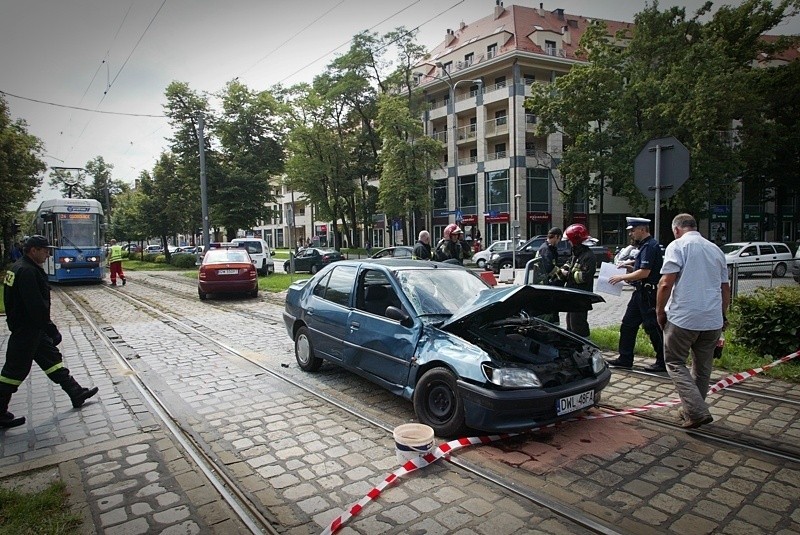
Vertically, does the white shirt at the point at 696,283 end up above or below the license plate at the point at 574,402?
above

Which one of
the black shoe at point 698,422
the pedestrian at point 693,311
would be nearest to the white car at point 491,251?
the pedestrian at point 693,311

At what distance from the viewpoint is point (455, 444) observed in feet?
13.4

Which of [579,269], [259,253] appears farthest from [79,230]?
[579,269]

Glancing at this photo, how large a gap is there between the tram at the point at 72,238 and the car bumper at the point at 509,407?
2181 centimetres

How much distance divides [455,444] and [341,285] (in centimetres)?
283

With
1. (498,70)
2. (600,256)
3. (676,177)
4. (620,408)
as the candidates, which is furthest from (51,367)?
(498,70)

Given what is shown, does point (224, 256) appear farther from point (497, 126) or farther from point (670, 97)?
point (497, 126)

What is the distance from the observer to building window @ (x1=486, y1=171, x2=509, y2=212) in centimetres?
4041

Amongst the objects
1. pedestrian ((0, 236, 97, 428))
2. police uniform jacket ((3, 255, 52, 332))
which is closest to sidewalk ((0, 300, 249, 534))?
pedestrian ((0, 236, 97, 428))

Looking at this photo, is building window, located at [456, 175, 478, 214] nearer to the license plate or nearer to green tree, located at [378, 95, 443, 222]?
green tree, located at [378, 95, 443, 222]

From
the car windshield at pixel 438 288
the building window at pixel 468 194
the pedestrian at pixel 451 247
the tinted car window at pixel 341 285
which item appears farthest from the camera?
the building window at pixel 468 194

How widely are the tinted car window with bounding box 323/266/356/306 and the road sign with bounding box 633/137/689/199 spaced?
423 centimetres

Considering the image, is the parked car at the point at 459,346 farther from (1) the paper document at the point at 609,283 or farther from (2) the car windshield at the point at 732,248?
(2) the car windshield at the point at 732,248

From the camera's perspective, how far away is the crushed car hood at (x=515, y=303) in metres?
4.42
